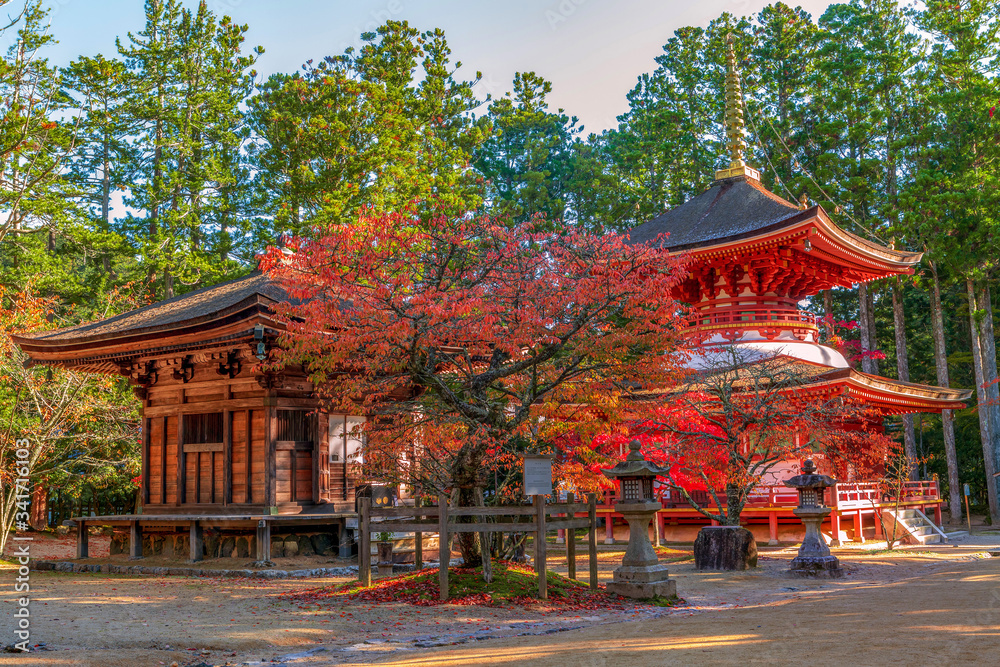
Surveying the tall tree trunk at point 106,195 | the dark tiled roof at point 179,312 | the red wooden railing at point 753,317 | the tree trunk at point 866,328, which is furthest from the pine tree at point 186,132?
the tree trunk at point 866,328

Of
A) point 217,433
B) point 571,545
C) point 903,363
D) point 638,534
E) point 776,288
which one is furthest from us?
point 903,363

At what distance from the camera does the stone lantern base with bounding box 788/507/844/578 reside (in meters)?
14.7

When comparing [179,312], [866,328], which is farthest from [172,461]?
[866,328]

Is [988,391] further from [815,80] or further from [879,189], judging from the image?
[815,80]

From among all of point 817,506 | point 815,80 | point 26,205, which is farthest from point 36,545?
point 815,80

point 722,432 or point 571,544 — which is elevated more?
point 722,432

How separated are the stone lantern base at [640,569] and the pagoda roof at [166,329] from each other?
7090 mm

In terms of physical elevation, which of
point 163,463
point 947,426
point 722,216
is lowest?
point 163,463

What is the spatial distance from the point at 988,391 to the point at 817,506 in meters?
17.4

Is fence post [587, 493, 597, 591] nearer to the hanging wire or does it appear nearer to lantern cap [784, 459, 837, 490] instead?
lantern cap [784, 459, 837, 490]

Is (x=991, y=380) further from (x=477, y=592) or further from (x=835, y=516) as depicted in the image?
(x=477, y=592)

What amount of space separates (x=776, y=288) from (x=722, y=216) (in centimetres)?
271

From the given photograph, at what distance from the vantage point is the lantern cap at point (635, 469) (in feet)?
39.2

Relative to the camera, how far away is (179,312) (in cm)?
1752
